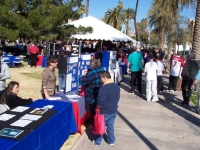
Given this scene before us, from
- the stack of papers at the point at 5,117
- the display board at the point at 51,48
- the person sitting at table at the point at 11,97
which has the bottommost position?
the stack of papers at the point at 5,117

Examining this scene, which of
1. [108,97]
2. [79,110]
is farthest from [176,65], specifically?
[108,97]

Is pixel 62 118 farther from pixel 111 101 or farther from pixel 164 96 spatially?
pixel 164 96

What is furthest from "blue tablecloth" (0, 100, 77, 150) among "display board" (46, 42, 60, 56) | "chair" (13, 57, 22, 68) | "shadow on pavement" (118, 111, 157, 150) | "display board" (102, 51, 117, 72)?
"display board" (46, 42, 60, 56)

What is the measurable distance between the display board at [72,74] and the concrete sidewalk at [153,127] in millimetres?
1403

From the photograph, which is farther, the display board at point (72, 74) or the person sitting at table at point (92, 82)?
the display board at point (72, 74)

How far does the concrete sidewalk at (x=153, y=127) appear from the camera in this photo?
5.28 metres

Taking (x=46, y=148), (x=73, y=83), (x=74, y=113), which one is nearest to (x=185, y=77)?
(x=73, y=83)

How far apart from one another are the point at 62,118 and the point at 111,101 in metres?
0.90

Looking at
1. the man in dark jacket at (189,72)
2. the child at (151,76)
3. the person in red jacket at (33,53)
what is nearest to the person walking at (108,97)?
the child at (151,76)

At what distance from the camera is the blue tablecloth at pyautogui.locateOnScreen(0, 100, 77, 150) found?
3.02 metres

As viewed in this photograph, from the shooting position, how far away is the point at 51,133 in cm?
409

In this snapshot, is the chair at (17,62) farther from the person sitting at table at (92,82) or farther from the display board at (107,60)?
the person sitting at table at (92,82)

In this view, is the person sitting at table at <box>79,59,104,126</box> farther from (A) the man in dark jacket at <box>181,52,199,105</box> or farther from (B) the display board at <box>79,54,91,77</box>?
(A) the man in dark jacket at <box>181,52,199,105</box>

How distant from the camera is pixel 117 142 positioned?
17.5 feet
